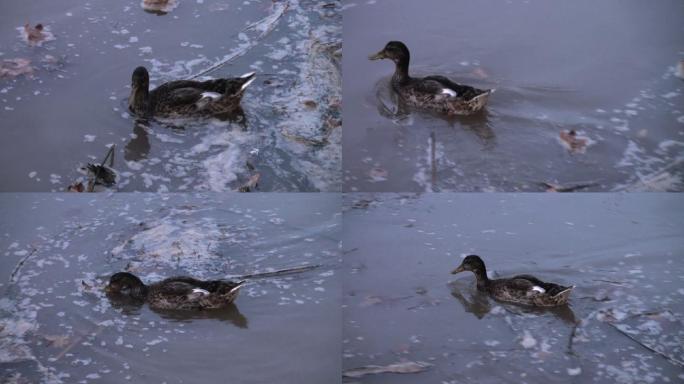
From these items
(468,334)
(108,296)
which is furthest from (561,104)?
(108,296)

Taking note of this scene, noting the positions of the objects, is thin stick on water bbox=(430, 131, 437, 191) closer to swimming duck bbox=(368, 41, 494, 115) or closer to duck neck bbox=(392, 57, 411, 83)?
swimming duck bbox=(368, 41, 494, 115)

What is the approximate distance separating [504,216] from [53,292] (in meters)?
2.04

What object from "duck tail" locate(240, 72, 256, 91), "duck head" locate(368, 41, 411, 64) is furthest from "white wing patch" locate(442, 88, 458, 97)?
"duck tail" locate(240, 72, 256, 91)

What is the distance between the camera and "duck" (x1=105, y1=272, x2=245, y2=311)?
378 cm

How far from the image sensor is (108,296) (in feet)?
12.5

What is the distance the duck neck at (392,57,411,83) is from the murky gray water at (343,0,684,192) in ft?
0.25

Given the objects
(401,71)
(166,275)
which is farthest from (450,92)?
(166,275)

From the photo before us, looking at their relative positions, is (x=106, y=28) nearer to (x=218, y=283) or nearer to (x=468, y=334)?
(x=218, y=283)

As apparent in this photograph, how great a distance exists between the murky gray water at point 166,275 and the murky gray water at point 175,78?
0.12 meters

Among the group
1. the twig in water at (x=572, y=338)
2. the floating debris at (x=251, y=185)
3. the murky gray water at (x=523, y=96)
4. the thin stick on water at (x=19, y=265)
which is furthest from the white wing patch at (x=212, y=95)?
the twig in water at (x=572, y=338)

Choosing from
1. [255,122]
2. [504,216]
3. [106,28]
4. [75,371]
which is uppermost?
[106,28]

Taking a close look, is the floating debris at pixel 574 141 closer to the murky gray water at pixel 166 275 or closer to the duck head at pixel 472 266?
the duck head at pixel 472 266

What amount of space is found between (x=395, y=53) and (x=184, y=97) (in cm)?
114

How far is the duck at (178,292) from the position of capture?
12.4 feet
